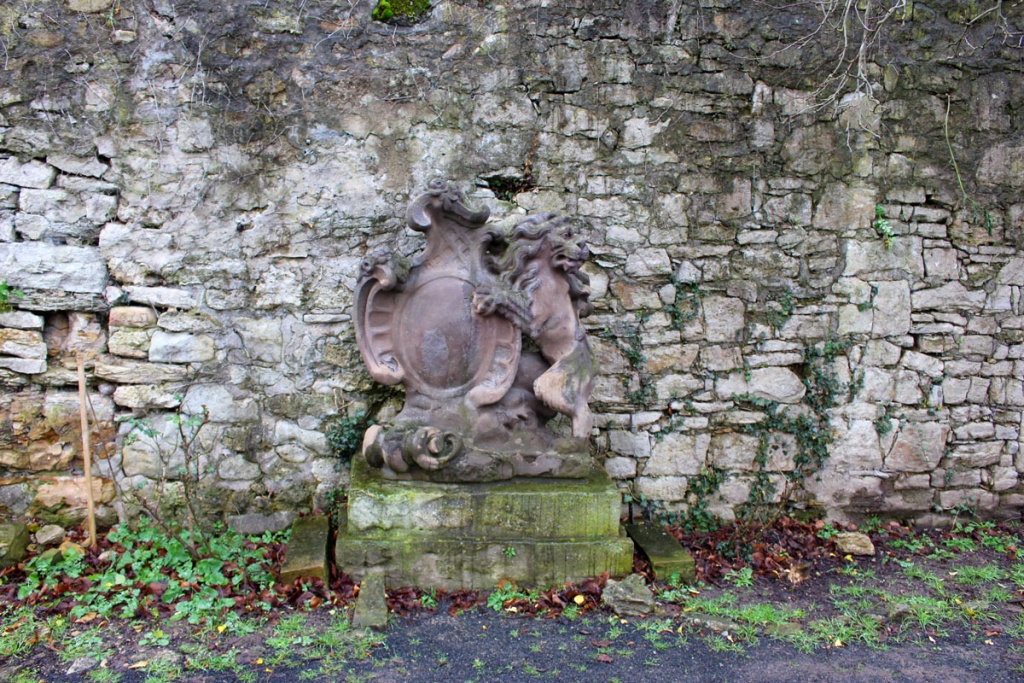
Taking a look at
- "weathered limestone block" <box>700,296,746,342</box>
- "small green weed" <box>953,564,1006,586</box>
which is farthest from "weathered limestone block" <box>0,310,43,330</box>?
"small green weed" <box>953,564,1006,586</box>

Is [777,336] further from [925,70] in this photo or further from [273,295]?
[273,295]

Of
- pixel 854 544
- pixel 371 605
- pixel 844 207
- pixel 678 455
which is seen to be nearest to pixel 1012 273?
pixel 844 207

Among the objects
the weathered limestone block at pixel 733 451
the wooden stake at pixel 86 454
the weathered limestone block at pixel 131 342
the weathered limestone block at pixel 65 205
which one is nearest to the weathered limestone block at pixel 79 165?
the weathered limestone block at pixel 65 205

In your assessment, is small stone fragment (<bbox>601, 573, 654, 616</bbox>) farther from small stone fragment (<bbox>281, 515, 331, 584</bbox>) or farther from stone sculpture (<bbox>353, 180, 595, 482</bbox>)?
small stone fragment (<bbox>281, 515, 331, 584</bbox>)

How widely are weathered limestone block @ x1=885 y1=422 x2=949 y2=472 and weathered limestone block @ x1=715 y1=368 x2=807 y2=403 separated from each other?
0.74 m

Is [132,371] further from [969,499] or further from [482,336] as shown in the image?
[969,499]

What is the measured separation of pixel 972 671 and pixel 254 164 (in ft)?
14.7

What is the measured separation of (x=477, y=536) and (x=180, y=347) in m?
2.11

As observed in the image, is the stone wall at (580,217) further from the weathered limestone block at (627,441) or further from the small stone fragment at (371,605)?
the small stone fragment at (371,605)

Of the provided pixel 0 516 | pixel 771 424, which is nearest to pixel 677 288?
pixel 771 424

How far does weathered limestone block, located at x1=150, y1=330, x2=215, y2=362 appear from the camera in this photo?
166 inches

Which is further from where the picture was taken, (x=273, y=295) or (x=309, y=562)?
(x=273, y=295)

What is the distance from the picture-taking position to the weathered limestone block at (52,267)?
4.03 m

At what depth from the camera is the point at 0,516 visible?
4.11 metres
